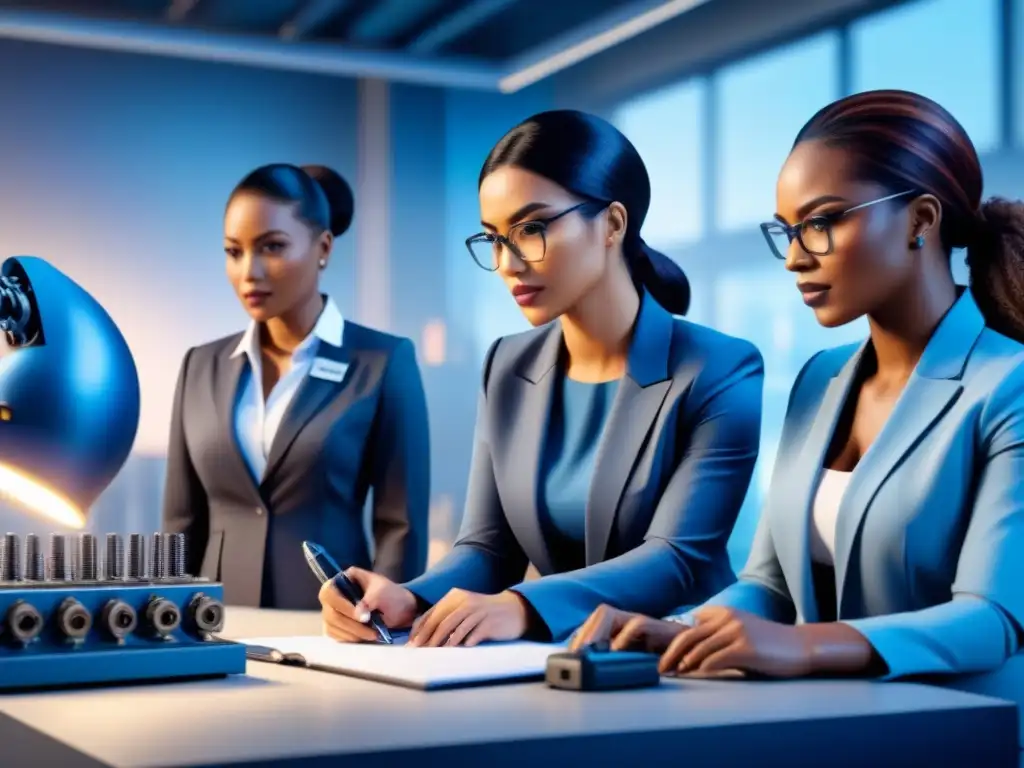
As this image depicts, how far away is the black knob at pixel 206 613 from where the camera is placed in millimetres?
1686

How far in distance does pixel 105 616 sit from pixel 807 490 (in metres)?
1.01

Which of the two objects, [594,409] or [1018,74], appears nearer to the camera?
[594,409]

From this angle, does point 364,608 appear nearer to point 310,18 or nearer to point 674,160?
point 674,160

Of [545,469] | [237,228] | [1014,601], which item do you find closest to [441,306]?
[237,228]

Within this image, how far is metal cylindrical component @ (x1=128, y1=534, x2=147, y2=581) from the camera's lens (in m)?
1.72

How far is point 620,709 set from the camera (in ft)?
4.67

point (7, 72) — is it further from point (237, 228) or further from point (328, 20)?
point (237, 228)

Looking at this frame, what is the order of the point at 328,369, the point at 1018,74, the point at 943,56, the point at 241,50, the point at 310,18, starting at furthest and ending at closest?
the point at 241,50
the point at 310,18
the point at 943,56
the point at 1018,74
the point at 328,369

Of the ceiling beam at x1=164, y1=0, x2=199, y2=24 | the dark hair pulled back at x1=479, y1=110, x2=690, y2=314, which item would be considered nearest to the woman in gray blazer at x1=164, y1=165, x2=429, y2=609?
the dark hair pulled back at x1=479, y1=110, x2=690, y2=314

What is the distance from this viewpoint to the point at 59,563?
1698mm

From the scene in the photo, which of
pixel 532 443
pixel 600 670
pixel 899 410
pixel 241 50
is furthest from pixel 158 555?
pixel 241 50

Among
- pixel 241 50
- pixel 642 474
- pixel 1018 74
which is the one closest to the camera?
pixel 642 474

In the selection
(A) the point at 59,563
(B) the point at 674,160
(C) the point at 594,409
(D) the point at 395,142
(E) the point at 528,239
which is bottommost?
(A) the point at 59,563

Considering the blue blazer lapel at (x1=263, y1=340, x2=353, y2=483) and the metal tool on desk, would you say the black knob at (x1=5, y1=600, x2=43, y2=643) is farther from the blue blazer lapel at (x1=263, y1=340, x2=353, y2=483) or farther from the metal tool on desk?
the blue blazer lapel at (x1=263, y1=340, x2=353, y2=483)
